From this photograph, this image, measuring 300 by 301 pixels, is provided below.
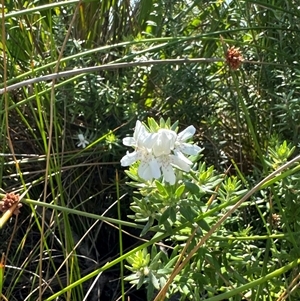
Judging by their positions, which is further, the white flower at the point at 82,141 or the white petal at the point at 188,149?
the white flower at the point at 82,141

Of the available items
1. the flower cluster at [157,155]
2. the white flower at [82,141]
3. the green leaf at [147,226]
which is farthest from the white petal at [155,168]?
the white flower at [82,141]

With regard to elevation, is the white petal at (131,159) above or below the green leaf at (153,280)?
above

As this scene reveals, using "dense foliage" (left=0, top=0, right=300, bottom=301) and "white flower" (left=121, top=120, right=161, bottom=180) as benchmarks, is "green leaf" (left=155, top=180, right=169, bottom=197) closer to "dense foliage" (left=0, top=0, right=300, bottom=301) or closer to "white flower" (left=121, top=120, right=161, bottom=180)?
"white flower" (left=121, top=120, right=161, bottom=180)

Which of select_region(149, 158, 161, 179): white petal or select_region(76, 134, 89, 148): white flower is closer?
select_region(149, 158, 161, 179): white petal

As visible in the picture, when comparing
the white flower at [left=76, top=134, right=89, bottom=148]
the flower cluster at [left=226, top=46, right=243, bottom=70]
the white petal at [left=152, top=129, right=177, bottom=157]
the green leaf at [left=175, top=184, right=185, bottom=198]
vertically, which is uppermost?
the flower cluster at [left=226, top=46, right=243, bottom=70]

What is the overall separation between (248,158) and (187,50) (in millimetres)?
326

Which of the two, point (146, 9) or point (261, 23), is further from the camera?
point (146, 9)

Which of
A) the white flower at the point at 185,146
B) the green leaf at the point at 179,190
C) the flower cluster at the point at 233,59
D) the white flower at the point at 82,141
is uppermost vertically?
the flower cluster at the point at 233,59

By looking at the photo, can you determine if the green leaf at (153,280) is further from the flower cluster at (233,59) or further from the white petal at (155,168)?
the flower cluster at (233,59)

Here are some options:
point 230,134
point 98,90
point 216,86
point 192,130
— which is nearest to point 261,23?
point 216,86

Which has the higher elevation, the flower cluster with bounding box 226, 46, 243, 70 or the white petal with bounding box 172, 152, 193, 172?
the flower cluster with bounding box 226, 46, 243, 70

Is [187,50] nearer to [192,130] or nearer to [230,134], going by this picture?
[230,134]

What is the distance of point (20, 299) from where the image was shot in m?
1.42

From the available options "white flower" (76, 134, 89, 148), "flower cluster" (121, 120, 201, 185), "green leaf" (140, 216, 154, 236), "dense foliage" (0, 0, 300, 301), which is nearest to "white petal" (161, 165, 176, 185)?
"flower cluster" (121, 120, 201, 185)
